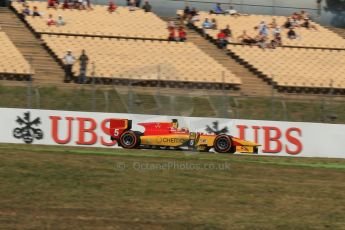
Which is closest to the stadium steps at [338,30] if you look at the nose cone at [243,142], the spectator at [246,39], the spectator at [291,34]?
the spectator at [291,34]

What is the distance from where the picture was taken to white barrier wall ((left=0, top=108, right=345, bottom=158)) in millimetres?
22188

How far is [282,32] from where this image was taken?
128 ft

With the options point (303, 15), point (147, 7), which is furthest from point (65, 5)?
point (303, 15)

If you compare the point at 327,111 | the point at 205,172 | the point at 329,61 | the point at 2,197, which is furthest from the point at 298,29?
the point at 2,197

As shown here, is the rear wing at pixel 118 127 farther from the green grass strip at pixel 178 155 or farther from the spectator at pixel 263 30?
the spectator at pixel 263 30

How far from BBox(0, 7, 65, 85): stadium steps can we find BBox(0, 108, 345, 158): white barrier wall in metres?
4.34

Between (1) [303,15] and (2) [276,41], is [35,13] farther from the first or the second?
(1) [303,15]

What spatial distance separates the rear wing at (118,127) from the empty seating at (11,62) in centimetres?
603

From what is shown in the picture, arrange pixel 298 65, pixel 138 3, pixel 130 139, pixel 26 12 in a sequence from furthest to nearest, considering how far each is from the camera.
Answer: pixel 138 3, pixel 26 12, pixel 298 65, pixel 130 139

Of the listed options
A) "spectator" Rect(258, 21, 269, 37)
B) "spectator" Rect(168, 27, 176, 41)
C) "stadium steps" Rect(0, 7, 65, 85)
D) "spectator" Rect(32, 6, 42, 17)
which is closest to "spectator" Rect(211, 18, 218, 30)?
"spectator" Rect(258, 21, 269, 37)

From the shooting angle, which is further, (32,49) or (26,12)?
(26,12)

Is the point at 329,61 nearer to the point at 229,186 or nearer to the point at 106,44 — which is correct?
the point at 106,44

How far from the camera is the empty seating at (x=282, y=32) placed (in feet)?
124

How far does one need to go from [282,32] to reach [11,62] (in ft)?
56.0
